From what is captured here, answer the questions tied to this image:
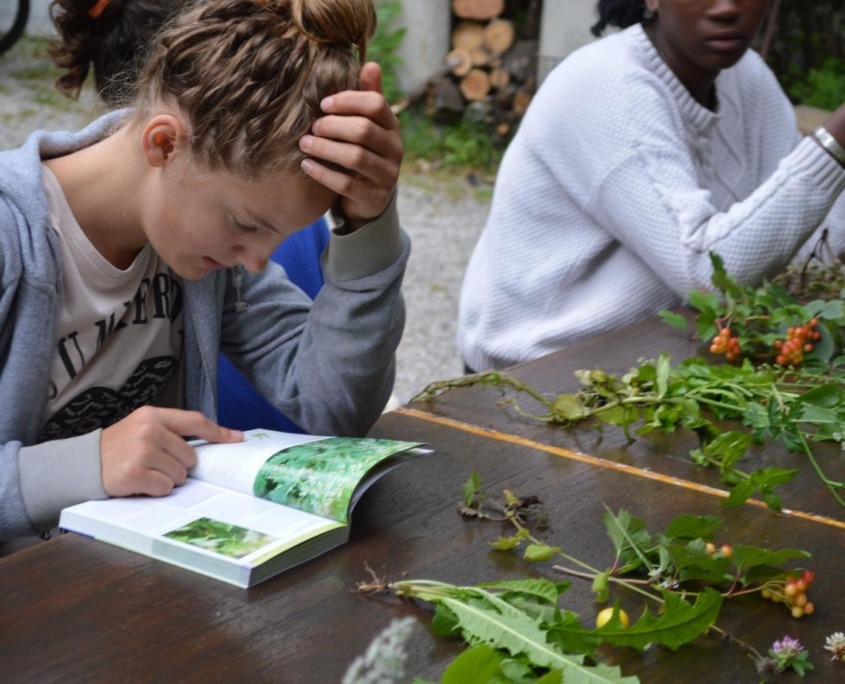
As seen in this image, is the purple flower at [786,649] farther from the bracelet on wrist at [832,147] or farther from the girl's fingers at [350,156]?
the bracelet on wrist at [832,147]

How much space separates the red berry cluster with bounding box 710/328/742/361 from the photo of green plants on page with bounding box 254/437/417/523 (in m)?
0.70

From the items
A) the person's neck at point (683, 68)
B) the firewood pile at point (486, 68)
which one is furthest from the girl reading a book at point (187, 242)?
the firewood pile at point (486, 68)

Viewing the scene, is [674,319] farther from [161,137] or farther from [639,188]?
[161,137]

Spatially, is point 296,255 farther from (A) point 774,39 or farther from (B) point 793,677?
(A) point 774,39

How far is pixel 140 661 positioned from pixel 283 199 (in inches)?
27.1

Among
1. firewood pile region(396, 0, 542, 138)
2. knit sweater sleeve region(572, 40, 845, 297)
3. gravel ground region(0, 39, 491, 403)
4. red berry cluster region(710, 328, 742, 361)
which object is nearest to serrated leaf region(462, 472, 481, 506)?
red berry cluster region(710, 328, 742, 361)

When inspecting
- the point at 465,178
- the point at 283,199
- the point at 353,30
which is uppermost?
the point at 353,30

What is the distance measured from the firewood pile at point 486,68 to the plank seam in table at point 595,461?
5575 millimetres

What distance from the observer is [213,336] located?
1892 mm

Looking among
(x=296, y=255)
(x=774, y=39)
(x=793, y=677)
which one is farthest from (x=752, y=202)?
(x=774, y=39)

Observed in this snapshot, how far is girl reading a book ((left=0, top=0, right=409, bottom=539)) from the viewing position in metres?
1.53

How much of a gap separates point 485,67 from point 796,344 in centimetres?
569

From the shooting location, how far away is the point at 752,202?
2.33 m

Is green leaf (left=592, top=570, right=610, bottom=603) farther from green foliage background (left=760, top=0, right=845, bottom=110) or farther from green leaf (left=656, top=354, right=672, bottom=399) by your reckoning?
green foliage background (left=760, top=0, right=845, bottom=110)
